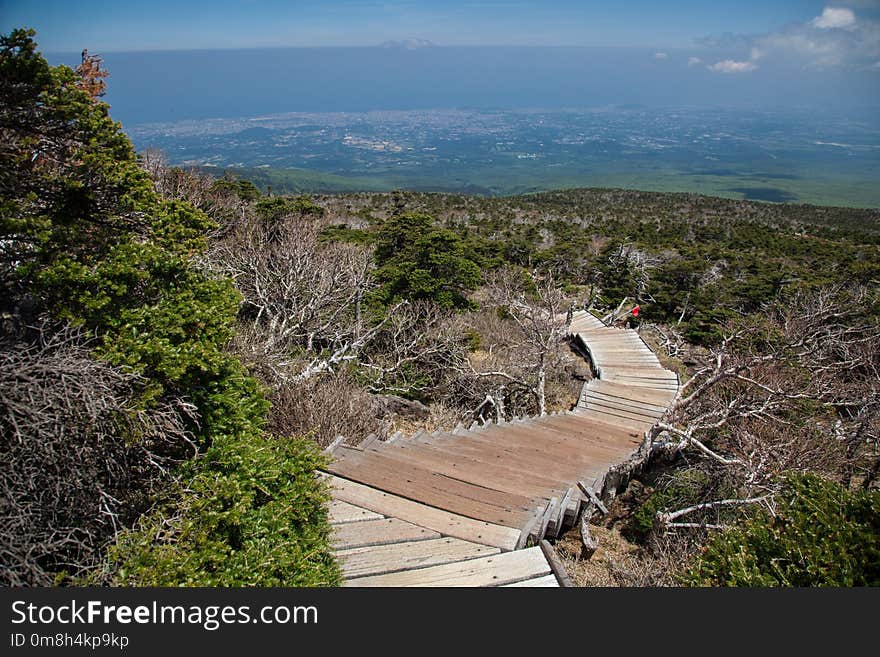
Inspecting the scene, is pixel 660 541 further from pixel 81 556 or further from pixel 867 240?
pixel 867 240

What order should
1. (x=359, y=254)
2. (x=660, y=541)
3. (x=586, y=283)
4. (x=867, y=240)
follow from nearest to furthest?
(x=660, y=541)
(x=359, y=254)
(x=586, y=283)
(x=867, y=240)

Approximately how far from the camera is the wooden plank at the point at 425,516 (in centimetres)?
556

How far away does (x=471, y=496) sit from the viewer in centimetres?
643

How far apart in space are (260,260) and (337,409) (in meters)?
6.75

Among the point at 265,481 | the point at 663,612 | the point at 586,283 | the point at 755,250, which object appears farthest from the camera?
the point at 755,250

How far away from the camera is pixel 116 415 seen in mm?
4664

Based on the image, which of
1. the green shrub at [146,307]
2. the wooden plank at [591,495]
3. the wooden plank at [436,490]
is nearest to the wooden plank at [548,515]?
the wooden plank at [436,490]

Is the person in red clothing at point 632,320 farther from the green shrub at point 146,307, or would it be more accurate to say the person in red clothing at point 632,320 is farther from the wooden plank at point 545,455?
the green shrub at point 146,307

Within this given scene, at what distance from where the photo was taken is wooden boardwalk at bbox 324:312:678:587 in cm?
498

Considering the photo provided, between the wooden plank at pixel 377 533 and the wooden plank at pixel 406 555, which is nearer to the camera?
the wooden plank at pixel 406 555

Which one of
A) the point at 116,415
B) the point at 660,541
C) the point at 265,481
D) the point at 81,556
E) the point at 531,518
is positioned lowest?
the point at 660,541

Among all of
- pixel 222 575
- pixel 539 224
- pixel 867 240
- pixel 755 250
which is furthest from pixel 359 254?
pixel 867 240

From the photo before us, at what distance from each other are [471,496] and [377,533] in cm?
135

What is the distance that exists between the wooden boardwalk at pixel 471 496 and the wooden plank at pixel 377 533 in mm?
12
